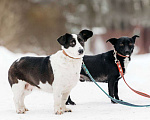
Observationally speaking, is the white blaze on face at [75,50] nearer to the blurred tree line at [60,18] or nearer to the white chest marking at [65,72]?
the white chest marking at [65,72]

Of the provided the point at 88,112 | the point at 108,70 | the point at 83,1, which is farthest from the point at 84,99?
the point at 83,1

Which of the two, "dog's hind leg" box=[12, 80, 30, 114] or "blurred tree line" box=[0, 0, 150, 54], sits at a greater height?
"blurred tree line" box=[0, 0, 150, 54]

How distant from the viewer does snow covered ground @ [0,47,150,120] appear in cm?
484

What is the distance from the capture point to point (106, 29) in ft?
80.4

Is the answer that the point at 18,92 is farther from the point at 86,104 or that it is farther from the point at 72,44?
the point at 86,104

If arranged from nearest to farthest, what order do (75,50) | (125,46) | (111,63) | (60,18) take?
(75,50) → (125,46) → (111,63) → (60,18)

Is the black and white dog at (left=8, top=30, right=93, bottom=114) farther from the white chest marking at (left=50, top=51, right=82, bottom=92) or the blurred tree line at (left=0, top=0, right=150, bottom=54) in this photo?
the blurred tree line at (left=0, top=0, right=150, bottom=54)

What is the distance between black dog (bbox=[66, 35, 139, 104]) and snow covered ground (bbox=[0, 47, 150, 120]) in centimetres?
44

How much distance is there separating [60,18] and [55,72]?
2044cm

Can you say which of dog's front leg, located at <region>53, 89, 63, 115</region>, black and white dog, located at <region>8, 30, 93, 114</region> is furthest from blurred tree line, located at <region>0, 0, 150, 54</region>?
dog's front leg, located at <region>53, 89, 63, 115</region>

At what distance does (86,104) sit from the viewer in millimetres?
6113

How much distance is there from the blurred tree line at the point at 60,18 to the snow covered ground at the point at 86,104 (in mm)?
12048

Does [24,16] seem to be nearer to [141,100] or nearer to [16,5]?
[16,5]

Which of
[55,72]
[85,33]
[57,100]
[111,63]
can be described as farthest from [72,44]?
[111,63]
